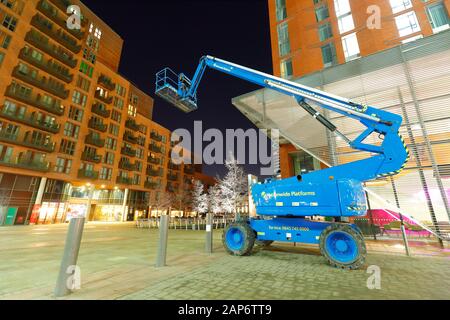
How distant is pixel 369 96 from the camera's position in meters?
12.5

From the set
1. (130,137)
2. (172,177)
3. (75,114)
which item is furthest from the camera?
(172,177)

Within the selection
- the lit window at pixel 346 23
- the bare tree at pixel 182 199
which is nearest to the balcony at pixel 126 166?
the bare tree at pixel 182 199

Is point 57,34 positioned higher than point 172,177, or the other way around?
point 57,34

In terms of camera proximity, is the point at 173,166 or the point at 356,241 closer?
the point at 356,241

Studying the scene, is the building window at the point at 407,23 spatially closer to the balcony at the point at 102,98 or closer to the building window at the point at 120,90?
the balcony at the point at 102,98

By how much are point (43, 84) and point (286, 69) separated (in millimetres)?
33665

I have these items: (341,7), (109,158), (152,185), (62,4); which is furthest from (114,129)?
(341,7)

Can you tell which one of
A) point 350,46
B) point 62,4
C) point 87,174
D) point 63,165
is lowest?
point 87,174

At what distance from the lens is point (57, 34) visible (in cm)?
3181

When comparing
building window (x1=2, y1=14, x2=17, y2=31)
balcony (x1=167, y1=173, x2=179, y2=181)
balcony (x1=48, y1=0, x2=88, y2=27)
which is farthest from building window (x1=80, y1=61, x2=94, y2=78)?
balcony (x1=167, y1=173, x2=179, y2=181)

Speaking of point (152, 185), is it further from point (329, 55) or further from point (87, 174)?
point (329, 55)

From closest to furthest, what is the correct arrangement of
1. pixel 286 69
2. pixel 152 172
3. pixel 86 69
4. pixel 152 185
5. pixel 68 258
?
pixel 68 258, pixel 286 69, pixel 86 69, pixel 152 185, pixel 152 172
